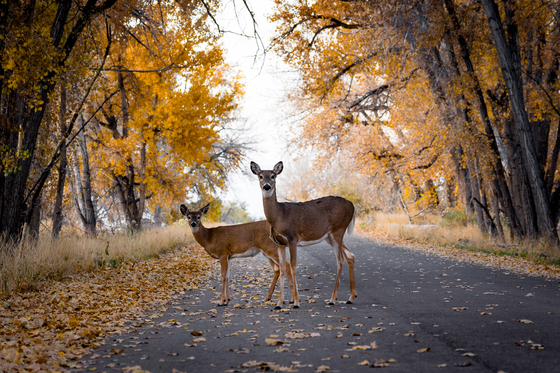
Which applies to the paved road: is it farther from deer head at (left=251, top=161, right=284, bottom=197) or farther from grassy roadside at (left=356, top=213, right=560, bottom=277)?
grassy roadside at (left=356, top=213, right=560, bottom=277)

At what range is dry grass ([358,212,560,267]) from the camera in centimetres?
1398

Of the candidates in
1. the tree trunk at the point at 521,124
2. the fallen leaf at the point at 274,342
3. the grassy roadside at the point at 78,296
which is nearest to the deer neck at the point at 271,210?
the grassy roadside at the point at 78,296

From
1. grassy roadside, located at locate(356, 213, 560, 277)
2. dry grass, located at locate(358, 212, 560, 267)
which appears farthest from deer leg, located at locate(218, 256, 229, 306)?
dry grass, located at locate(358, 212, 560, 267)

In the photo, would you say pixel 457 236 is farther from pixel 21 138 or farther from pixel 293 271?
pixel 21 138

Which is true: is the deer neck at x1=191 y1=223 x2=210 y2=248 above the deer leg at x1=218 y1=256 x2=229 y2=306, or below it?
above

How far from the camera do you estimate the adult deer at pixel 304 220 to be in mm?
8125

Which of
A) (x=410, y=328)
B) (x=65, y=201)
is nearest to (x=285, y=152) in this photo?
(x=65, y=201)

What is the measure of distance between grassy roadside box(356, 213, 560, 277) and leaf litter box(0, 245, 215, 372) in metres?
8.03

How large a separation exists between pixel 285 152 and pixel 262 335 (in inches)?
→ 1045

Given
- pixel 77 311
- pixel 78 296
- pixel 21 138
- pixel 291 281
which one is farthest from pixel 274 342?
pixel 21 138

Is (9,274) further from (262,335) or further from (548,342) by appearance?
(548,342)

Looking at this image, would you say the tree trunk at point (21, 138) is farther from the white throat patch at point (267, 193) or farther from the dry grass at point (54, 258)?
the white throat patch at point (267, 193)

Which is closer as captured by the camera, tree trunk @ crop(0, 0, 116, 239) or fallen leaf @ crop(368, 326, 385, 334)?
fallen leaf @ crop(368, 326, 385, 334)

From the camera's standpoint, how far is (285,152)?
32125 millimetres
